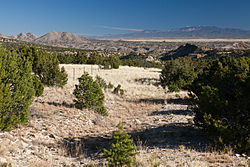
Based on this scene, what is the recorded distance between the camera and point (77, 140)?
822 centimetres

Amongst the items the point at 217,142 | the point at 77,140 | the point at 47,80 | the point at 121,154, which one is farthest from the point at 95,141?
the point at 47,80

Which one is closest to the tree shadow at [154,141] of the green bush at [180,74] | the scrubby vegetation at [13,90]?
the scrubby vegetation at [13,90]

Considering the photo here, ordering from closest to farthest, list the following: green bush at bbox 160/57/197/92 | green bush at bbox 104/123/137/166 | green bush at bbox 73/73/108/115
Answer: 1. green bush at bbox 104/123/137/166
2. green bush at bbox 73/73/108/115
3. green bush at bbox 160/57/197/92

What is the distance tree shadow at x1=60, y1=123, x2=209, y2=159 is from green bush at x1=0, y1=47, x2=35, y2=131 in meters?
2.05

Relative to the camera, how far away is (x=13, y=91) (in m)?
7.16

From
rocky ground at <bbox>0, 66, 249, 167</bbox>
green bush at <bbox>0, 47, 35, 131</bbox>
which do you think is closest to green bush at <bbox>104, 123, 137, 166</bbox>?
rocky ground at <bbox>0, 66, 249, 167</bbox>

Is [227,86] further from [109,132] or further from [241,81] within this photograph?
[109,132]

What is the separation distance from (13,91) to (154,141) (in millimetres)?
5804

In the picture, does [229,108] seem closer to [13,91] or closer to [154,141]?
[154,141]

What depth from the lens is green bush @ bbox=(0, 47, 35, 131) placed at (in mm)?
6566

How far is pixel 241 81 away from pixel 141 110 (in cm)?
874

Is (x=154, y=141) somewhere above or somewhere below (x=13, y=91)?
below

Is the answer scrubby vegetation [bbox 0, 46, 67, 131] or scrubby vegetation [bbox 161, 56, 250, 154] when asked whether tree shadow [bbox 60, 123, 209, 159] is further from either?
scrubby vegetation [bbox 0, 46, 67, 131]

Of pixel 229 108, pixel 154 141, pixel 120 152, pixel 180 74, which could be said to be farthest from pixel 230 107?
pixel 180 74
